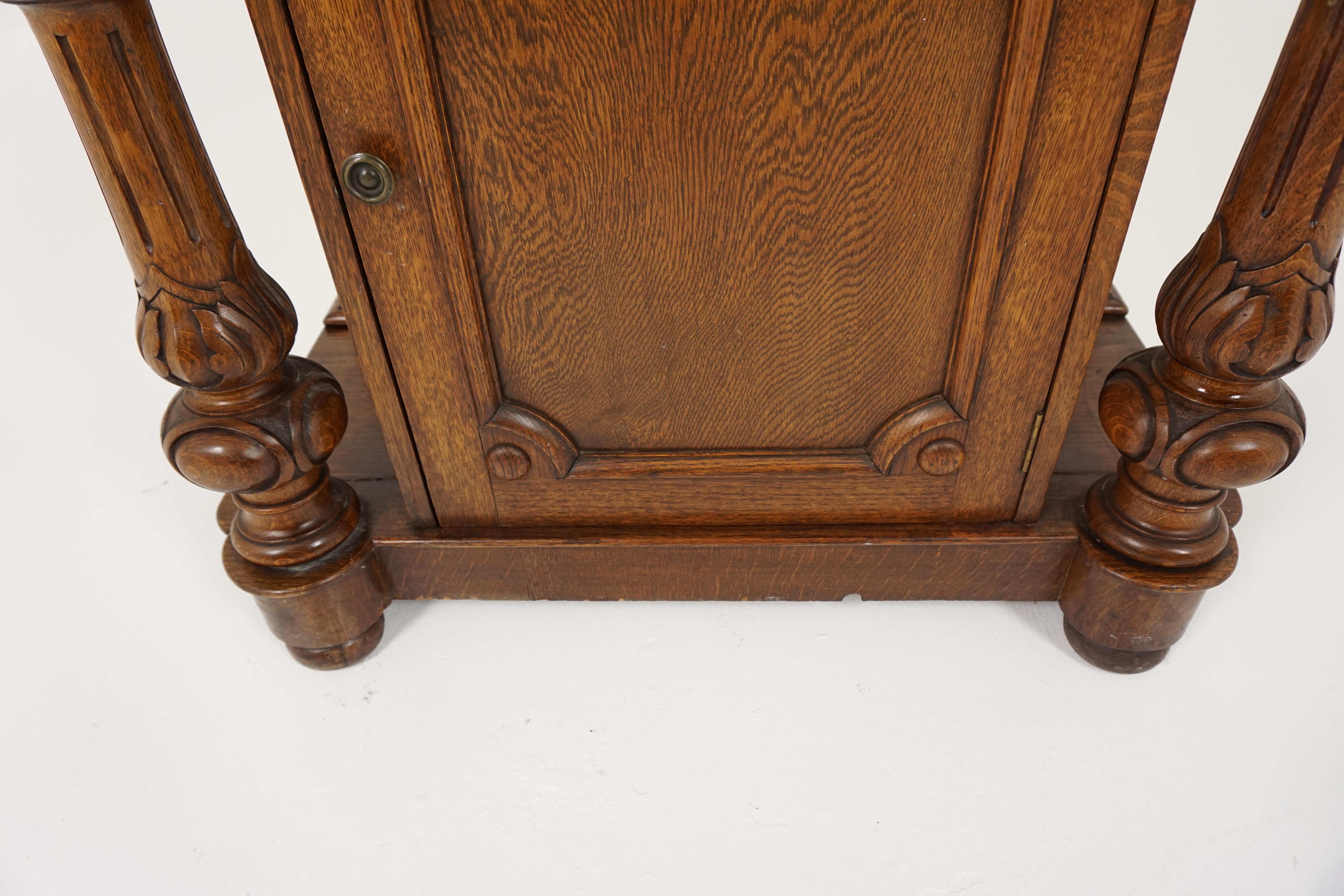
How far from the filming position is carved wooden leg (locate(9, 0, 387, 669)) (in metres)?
0.87

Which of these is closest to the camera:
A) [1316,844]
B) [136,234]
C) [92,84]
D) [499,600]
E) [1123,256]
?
[92,84]

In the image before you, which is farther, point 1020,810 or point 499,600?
point 499,600

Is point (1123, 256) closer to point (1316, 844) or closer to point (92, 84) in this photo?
point (1316, 844)

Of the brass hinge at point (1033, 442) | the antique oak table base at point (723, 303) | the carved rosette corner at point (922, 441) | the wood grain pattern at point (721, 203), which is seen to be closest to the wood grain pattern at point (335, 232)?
the antique oak table base at point (723, 303)

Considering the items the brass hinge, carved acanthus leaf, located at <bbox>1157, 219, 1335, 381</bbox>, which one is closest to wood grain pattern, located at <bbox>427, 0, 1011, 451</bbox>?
the brass hinge

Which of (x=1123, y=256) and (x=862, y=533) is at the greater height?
(x=862, y=533)

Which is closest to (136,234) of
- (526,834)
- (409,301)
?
(409,301)

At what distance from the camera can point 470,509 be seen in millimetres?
1271

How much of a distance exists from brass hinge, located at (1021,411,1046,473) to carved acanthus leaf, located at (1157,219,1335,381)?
6.6 inches

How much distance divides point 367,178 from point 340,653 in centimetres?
63

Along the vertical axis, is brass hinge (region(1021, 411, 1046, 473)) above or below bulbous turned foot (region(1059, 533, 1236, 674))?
above

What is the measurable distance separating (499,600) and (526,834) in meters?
0.34

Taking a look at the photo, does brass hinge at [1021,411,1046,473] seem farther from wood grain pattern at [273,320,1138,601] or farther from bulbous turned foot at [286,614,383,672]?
bulbous turned foot at [286,614,383,672]

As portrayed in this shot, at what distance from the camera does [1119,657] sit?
1.26 meters
